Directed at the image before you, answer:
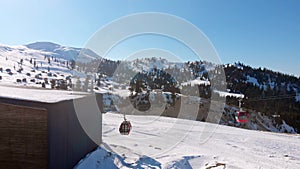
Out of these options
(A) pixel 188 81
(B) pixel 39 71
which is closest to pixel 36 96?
(A) pixel 188 81

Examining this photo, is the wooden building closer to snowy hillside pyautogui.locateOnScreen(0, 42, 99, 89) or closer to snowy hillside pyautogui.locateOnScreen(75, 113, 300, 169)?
snowy hillside pyautogui.locateOnScreen(75, 113, 300, 169)

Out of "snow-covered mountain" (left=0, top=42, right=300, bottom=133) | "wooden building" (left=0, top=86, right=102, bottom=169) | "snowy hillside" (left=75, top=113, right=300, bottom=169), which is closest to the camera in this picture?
"wooden building" (left=0, top=86, right=102, bottom=169)

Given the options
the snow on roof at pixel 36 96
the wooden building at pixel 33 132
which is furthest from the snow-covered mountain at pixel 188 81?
the wooden building at pixel 33 132

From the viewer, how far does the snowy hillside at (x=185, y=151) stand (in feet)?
19.1

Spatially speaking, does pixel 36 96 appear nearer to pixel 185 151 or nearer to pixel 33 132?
pixel 33 132

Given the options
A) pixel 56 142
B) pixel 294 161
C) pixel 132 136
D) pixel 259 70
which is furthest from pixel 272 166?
pixel 259 70

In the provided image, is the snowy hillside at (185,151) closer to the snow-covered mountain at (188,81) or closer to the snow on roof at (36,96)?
the snow on roof at (36,96)

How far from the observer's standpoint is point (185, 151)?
705 centimetres

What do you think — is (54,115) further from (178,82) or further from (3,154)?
(178,82)

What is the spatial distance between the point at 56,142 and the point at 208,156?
167 inches

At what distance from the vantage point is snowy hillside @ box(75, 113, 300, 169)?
5.82m

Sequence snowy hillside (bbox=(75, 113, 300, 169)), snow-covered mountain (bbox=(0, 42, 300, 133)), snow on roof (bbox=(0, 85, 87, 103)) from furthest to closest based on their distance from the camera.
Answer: snow-covered mountain (bbox=(0, 42, 300, 133)) < snowy hillside (bbox=(75, 113, 300, 169)) < snow on roof (bbox=(0, 85, 87, 103))

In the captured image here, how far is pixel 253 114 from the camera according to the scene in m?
29.8

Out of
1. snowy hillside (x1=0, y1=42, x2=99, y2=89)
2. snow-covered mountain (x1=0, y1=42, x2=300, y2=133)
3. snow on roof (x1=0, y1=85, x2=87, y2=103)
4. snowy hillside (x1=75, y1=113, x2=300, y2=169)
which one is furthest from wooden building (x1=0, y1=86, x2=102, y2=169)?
snow-covered mountain (x1=0, y1=42, x2=300, y2=133)
